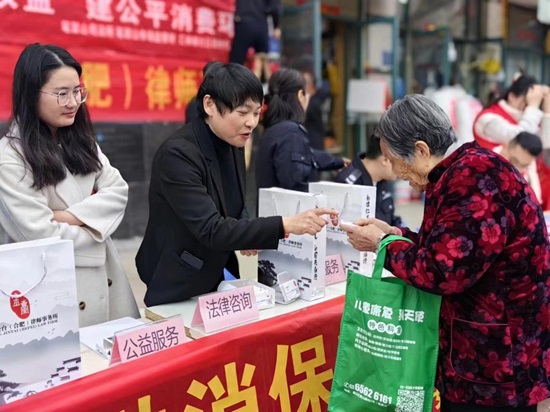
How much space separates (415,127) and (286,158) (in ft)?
5.09

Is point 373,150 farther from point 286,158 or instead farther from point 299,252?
point 299,252

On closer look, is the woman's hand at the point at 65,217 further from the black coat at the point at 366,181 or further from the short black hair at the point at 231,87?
the black coat at the point at 366,181

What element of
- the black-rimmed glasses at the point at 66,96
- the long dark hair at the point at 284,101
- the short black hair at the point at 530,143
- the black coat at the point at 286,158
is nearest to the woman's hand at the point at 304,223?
the black-rimmed glasses at the point at 66,96

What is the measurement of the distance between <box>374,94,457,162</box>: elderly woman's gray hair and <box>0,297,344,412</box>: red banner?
0.69m

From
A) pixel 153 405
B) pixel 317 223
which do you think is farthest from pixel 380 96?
pixel 153 405

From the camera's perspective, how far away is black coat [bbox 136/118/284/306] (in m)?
1.80

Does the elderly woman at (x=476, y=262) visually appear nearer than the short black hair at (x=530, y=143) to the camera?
Yes

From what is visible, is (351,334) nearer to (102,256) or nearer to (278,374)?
(278,374)

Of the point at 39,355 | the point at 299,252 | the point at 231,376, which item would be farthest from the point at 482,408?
the point at 39,355

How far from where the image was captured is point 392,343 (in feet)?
5.07

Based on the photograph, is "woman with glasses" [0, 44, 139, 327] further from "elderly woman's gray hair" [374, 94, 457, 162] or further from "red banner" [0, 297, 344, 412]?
"elderly woman's gray hair" [374, 94, 457, 162]

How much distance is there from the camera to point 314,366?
76.5 inches

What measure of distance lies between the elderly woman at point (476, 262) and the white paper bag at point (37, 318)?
81cm

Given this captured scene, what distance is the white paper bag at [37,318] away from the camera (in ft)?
4.41
